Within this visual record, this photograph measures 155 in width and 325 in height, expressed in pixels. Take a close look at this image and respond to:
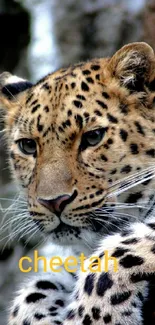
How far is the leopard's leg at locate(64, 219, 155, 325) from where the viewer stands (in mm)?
5160

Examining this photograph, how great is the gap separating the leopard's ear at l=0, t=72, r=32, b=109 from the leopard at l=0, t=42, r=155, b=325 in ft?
1.84

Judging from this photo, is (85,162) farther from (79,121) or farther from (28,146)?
(28,146)

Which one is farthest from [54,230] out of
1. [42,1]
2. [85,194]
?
[42,1]

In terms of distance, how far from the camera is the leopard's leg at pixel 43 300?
621cm

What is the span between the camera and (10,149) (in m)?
7.32

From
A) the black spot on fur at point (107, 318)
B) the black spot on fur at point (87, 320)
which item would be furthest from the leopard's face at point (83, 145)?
the black spot on fur at point (107, 318)

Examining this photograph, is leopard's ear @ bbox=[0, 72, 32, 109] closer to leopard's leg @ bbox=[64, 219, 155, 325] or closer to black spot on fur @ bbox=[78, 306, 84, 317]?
leopard's leg @ bbox=[64, 219, 155, 325]

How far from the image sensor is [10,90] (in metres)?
7.70

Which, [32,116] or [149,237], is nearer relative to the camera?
[149,237]

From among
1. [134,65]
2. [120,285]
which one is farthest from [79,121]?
[120,285]

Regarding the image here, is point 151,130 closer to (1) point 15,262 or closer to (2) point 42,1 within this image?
(1) point 15,262

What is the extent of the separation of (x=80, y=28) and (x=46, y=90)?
5.40m

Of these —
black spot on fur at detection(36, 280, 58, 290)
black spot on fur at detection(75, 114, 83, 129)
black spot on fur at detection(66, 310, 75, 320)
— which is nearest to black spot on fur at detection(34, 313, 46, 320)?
black spot on fur at detection(36, 280, 58, 290)

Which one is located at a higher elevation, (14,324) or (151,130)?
(151,130)
